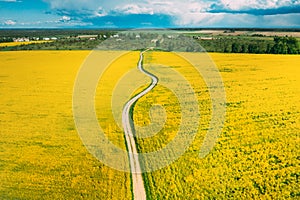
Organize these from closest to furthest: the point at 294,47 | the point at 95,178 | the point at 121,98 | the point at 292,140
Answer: the point at 95,178 < the point at 292,140 < the point at 121,98 < the point at 294,47

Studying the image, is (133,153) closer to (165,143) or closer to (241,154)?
(165,143)

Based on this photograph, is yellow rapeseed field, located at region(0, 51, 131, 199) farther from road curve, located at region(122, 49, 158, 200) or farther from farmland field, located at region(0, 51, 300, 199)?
road curve, located at region(122, 49, 158, 200)

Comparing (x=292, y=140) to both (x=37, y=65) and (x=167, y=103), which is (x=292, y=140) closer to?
(x=167, y=103)

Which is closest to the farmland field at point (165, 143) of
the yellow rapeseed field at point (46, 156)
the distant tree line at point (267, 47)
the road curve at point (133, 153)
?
the yellow rapeseed field at point (46, 156)

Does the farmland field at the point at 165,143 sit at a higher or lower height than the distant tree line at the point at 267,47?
lower

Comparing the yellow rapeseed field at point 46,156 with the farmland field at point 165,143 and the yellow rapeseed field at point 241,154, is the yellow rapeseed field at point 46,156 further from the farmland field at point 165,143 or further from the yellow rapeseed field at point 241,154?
the yellow rapeseed field at point 241,154

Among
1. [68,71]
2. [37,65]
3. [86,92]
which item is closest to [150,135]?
[86,92]

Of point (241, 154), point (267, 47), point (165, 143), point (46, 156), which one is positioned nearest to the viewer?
point (241, 154)

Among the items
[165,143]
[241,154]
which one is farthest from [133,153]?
[241,154]
